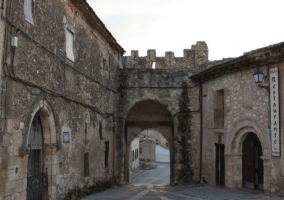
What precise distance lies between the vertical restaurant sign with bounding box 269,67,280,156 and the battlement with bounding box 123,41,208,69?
10380 millimetres

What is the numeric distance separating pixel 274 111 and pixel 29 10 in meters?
7.60

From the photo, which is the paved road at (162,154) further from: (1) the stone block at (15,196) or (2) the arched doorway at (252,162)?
(1) the stone block at (15,196)

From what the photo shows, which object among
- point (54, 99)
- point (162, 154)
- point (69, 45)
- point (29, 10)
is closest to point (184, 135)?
point (69, 45)

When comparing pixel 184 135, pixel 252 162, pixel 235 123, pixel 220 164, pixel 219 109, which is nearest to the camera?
pixel 252 162

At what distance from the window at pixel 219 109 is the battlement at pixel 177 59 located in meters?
6.37

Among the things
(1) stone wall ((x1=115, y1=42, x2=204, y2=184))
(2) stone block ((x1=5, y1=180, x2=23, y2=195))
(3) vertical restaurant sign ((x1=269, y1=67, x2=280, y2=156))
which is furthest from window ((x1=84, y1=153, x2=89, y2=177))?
(3) vertical restaurant sign ((x1=269, y1=67, x2=280, y2=156))

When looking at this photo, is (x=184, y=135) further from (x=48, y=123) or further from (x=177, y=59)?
(x=48, y=123)

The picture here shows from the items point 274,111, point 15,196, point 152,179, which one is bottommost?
point 152,179

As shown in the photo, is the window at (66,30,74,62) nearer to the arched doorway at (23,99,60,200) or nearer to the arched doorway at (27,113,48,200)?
the arched doorway at (23,99,60,200)

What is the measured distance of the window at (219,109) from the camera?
51.6ft

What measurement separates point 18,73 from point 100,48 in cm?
778

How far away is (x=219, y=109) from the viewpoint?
1587 cm

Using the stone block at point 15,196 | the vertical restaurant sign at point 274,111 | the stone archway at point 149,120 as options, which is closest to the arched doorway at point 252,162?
the vertical restaurant sign at point 274,111

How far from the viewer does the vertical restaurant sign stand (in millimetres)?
11797
